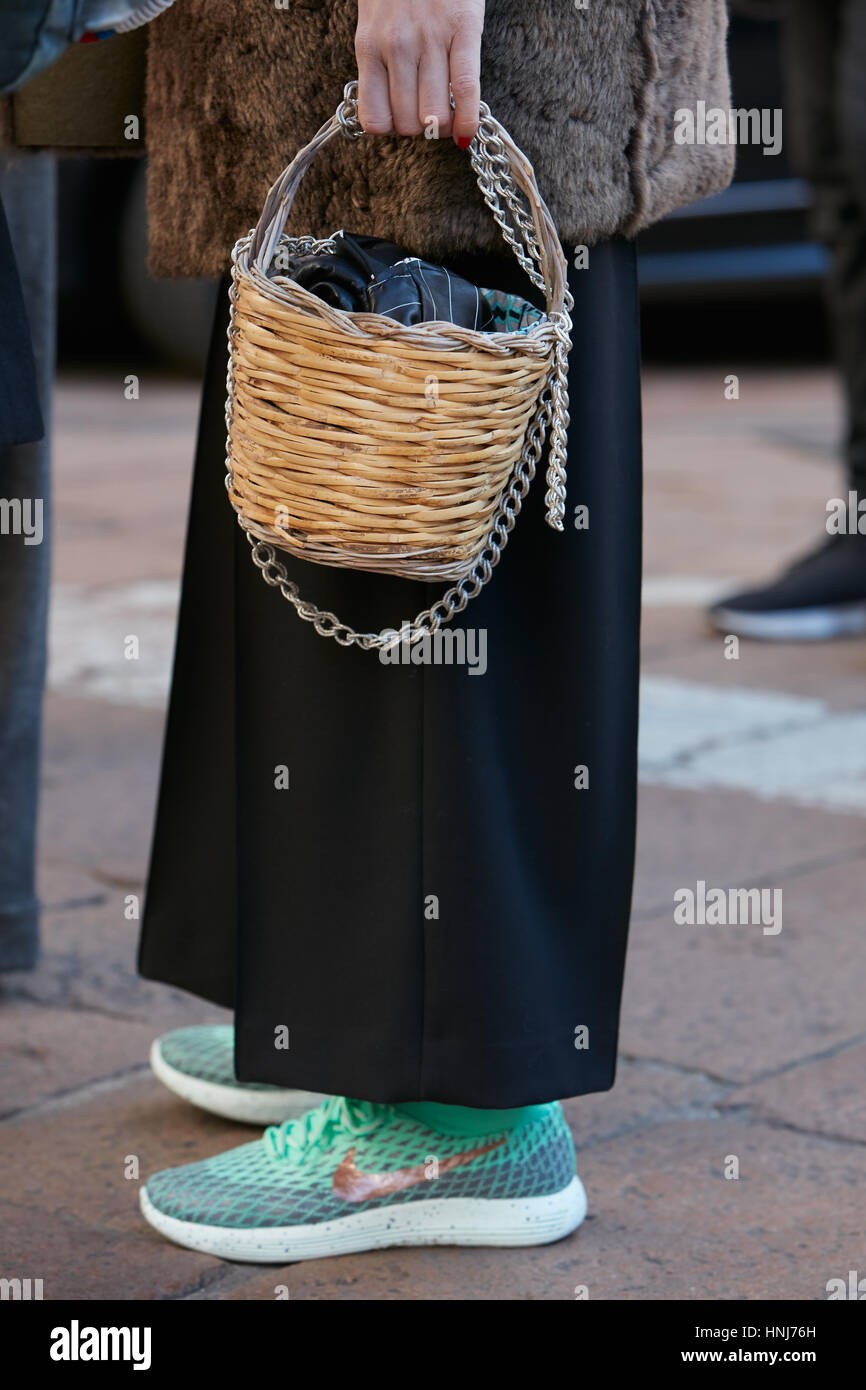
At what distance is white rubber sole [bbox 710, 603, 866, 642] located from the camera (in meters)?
3.51

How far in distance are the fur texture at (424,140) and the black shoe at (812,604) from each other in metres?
2.21

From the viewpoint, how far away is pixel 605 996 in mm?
1413

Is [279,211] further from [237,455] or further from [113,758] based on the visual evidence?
[113,758]

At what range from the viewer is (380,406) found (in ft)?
3.66

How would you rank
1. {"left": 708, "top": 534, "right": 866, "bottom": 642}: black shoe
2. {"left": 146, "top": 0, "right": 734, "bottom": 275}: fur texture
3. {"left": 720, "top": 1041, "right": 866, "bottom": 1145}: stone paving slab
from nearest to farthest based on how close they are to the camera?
{"left": 146, "top": 0, "right": 734, "bottom": 275}: fur texture
{"left": 720, "top": 1041, "right": 866, "bottom": 1145}: stone paving slab
{"left": 708, "top": 534, "right": 866, "bottom": 642}: black shoe

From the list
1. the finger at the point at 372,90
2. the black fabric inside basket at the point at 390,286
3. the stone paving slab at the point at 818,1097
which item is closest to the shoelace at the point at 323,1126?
the stone paving slab at the point at 818,1097

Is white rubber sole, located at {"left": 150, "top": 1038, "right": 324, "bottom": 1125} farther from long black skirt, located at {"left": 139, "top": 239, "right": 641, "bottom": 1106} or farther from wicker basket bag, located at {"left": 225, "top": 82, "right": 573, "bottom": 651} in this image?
wicker basket bag, located at {"left": 225, "top": 82, "right": 573, "bottom": 651}

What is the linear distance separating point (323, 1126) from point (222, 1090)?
19 centimetres

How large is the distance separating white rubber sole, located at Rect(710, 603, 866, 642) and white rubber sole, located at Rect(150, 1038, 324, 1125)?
2.07 metres

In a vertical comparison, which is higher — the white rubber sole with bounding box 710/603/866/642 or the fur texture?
the fur texture

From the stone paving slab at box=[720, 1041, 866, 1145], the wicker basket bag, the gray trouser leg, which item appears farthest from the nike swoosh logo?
the gray trouser leg

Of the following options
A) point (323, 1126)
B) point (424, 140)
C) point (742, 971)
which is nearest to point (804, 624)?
point (742, 971)
